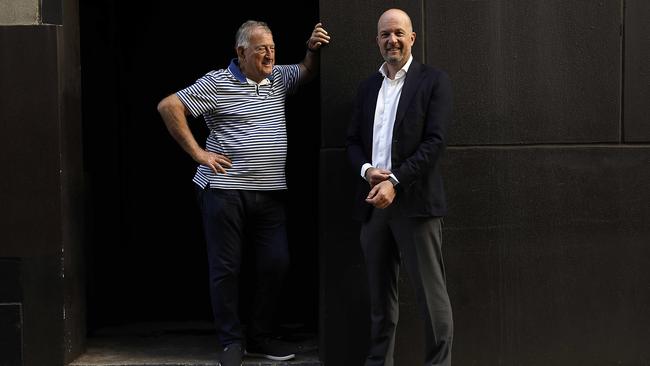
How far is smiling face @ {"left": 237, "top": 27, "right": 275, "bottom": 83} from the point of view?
214 inches

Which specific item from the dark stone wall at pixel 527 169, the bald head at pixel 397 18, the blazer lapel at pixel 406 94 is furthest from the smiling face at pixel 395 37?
the dark stone wall at pixel 527 169

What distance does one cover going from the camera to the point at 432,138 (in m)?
4.82

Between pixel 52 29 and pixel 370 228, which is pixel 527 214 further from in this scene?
pixel 52 29

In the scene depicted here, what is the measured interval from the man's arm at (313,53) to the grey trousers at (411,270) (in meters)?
1.06

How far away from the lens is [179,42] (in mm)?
6855

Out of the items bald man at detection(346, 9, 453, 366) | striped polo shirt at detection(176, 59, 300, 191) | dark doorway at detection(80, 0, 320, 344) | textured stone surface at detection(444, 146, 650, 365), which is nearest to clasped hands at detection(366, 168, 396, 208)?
bald man at detection(346, 9, 453, 366)

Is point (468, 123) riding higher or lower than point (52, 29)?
lower

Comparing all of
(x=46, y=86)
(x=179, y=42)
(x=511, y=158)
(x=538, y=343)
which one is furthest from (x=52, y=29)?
(x=538, y=343)

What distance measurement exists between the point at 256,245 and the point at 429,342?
1282mm

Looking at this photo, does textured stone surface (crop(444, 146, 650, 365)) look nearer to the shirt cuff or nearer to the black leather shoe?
the shirt cuff

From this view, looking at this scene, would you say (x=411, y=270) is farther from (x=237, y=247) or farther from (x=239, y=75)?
(x=239, y=75)

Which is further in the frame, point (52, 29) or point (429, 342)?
point (52, 29)

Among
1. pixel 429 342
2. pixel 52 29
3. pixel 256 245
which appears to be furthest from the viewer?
pixel 256 245

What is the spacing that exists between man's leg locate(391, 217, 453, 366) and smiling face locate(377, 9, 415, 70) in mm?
839
